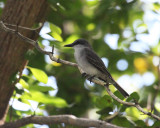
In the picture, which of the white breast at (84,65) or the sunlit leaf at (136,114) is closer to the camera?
the sunlit leaf at (136,114)

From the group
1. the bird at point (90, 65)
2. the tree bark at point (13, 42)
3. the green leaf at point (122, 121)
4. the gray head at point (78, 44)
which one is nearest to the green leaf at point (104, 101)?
the green leaf at point (122, 121)

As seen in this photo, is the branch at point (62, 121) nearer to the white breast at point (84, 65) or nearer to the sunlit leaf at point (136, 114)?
the sunlit leaf at point (136, 114)

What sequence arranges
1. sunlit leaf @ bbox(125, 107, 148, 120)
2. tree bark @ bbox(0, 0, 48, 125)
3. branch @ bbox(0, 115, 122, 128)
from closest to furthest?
branch @ bbox(0, 115, 122, 128), sunlit leaf @ bbox(125, 107, 148, 120), tree bark @ bbox(0, 0, 48, 125)

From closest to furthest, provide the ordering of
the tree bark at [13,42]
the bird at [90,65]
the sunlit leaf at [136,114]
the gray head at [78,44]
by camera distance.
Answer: the sunlit leaf at [136,114] → the tree bark at [13,42] → the bird at [90,65] → the gray head at [78,44]

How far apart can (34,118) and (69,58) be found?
2979 mm

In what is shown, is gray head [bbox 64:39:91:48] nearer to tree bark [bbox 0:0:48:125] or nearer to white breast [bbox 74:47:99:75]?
white breast [bbox 74:47:99:75]

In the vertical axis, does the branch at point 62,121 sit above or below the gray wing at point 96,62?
below

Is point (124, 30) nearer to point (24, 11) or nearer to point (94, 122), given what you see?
point (24, 11)

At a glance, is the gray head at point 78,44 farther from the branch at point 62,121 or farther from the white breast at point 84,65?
the branch at point 62,121

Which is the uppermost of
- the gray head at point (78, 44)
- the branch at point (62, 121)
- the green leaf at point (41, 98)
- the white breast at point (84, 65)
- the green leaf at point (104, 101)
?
the gray head at point (78, 44)

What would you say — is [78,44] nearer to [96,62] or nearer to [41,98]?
[96,62]

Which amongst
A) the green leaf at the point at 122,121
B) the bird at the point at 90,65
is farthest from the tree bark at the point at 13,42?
Answer: the green leaf at the point at 122,121

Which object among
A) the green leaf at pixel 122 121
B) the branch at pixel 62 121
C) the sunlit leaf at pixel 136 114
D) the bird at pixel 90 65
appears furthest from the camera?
the bird at pixel 90 65

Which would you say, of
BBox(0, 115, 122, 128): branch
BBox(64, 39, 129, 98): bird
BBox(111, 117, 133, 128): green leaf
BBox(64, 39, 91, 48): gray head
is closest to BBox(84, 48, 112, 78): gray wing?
BBox(64, 39, 129, 98): bird
